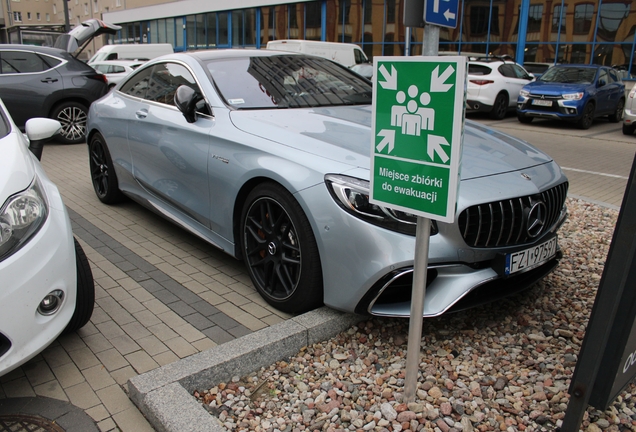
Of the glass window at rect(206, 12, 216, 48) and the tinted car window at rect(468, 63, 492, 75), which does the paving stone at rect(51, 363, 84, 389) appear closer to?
the tinted car window at rect(468, 63, 492, 75)

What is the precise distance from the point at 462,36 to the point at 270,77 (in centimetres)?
2114

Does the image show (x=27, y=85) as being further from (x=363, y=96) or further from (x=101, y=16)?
(x=101, y=16)

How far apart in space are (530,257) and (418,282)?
956mm

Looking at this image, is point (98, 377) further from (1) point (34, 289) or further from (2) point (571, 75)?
(2) point (571, 75)

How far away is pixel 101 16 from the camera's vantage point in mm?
51781

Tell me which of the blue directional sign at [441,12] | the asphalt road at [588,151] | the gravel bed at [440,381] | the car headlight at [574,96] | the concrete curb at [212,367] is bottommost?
the asphalt road at [588,151]

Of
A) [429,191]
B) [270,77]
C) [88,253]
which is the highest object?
[270,77]

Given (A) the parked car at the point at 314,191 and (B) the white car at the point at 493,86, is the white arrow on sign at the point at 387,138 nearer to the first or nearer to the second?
(A) the parked car at the point at 314,191

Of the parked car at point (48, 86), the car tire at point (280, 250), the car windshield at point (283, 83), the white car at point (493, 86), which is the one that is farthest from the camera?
the white car at point (493, 86)

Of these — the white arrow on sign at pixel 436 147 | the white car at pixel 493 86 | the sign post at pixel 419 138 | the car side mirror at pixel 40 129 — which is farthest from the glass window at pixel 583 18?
the white arrow on sign at pixel 436 147

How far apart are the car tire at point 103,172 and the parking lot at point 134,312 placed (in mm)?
130

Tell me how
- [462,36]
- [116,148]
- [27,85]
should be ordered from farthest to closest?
[462,36], [27,85], [116,148]

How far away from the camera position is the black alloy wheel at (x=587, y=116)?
1344 centimetres

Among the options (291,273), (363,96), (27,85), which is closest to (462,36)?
(27,85)
